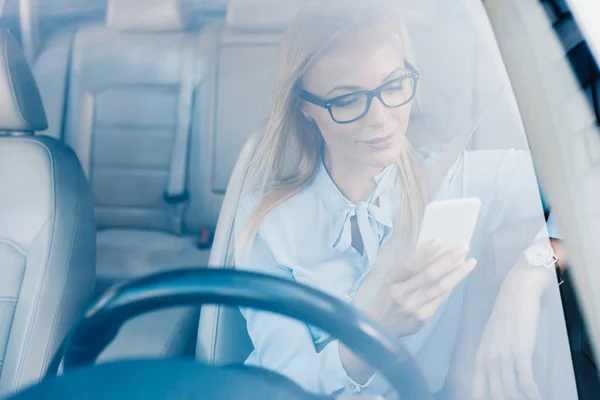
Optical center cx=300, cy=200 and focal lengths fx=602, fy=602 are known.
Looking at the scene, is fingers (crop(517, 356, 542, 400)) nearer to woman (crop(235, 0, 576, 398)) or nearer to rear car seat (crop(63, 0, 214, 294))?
woman (crop(235, 0, 576, 398))

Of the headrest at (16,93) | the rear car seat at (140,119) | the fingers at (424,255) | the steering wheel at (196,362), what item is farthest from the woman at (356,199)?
the headrest at (16,93)

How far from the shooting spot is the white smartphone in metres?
0.84

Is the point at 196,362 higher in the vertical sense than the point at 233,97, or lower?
lower

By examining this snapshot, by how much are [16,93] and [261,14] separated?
1.56ft

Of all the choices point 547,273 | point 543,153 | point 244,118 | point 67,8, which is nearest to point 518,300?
point 547,273

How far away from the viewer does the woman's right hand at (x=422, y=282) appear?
0.84 metres

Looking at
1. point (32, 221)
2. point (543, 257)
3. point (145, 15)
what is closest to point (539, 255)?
point (543, 257)

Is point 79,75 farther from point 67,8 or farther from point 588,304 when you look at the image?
point 588,304

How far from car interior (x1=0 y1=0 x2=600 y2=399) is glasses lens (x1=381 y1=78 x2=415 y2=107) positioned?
0.23ft

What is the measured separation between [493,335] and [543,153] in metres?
0.27

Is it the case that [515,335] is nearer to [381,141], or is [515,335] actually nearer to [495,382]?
[495,382]

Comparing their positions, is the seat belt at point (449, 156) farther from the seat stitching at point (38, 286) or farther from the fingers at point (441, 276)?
the seat stitching at point (38, 286)

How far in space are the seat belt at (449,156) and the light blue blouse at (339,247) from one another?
0.04 feet

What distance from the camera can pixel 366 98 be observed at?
859 mm
